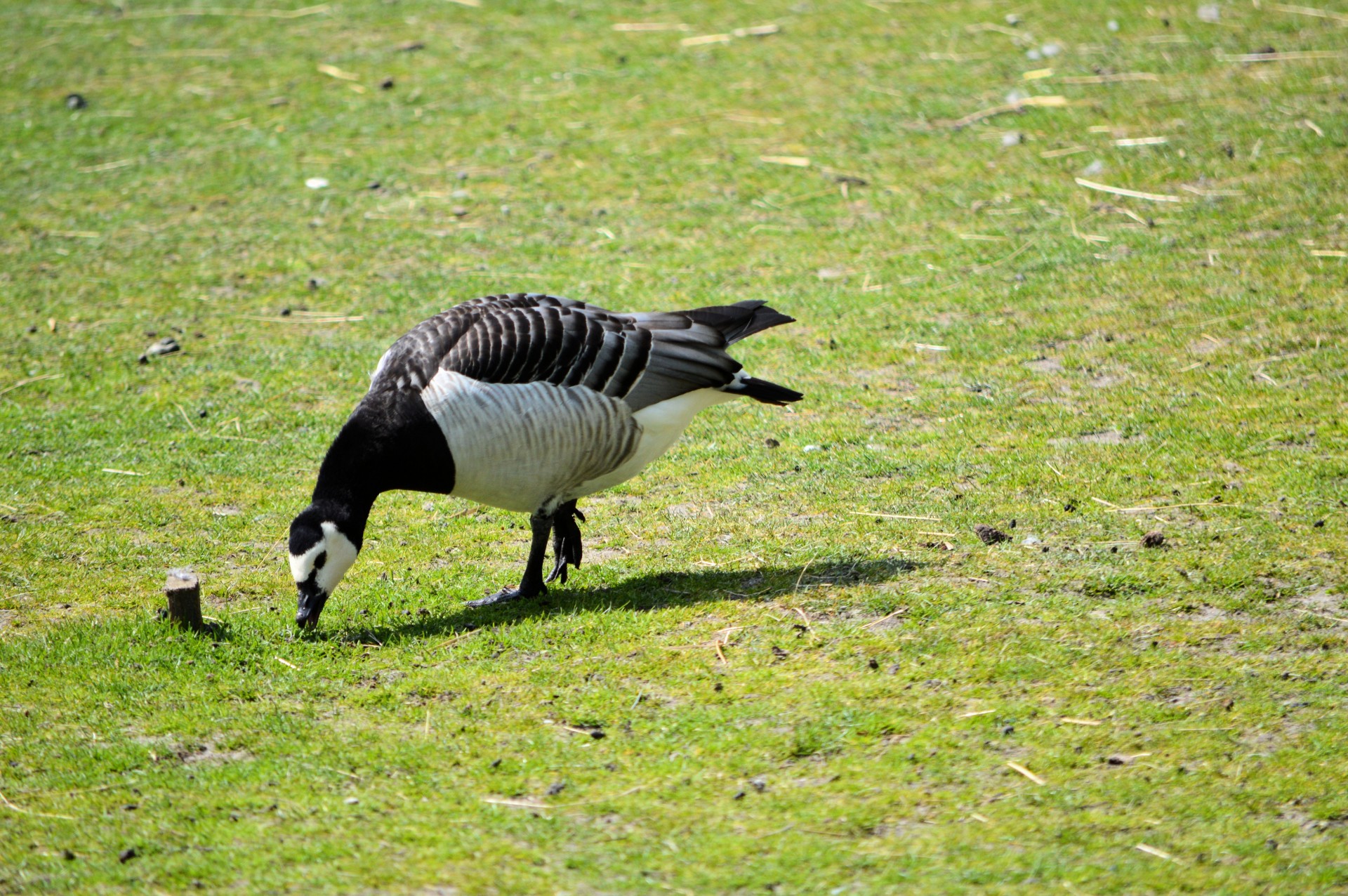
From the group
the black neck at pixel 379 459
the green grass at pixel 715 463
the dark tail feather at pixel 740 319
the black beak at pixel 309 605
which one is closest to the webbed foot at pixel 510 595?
the green grass at pixel 715 463

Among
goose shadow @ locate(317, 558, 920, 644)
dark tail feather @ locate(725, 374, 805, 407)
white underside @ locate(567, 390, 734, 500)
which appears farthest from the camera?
dark tail feather @ locate(725, 374, 805, 407)

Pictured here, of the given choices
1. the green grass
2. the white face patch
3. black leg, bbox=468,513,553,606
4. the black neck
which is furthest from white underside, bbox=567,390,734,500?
the white face patch

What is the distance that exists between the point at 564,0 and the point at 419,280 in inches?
255

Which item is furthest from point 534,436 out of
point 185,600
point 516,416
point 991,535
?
point 991,535

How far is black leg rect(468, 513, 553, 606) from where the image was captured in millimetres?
6496

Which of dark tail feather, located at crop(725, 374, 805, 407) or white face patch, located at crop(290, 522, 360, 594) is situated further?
dark tail feather, located at crop(725, 374, 805, 407)

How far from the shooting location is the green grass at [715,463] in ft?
15.2

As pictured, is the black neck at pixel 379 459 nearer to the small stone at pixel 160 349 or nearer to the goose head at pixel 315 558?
the goose head at pixel 315 558

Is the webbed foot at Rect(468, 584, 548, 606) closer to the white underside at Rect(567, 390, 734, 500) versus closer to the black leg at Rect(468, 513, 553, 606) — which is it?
the black leg at Rect(468, 513, 553, 606)

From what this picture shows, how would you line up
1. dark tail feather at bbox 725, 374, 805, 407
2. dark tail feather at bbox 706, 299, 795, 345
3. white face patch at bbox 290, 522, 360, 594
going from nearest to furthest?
white face patch at bbox 290, 522, 360, 594, dark tail feather at bbox 725, 374, 805, 407, dark tail feather at bbox 706, 299, 795, 345

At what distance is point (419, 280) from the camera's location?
10883mm

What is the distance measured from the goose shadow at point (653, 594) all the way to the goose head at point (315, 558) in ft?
0.56

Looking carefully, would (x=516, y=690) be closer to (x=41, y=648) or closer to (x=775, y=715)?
(x=775, y=715)

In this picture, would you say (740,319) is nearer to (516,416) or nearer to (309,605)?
(516,416)
